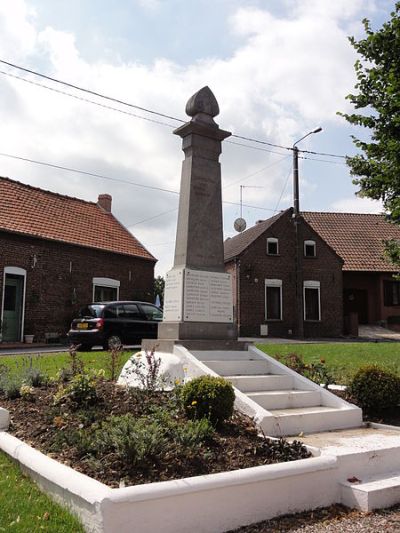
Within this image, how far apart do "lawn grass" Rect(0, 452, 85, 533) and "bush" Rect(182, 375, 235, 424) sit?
182 cm

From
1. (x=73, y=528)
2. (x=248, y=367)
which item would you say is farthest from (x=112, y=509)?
(x=248, y=367)

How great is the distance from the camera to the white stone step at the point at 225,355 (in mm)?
8016

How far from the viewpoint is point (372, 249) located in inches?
1268

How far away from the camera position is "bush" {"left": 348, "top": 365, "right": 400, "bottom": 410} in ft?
23.4

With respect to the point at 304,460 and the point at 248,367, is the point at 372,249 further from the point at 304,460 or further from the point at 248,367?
the point at 304,460

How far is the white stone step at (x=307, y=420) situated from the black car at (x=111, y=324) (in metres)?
9.09

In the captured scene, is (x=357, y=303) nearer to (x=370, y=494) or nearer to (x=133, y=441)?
(x=370, y=494)

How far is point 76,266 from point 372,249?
18611 mm

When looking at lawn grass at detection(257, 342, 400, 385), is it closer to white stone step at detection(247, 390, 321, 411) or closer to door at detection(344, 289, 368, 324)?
white stone step at detection(247, 390, 321, 411)

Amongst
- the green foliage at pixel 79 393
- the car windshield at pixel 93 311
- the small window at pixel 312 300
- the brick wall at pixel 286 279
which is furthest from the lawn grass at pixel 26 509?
the small window at pixel 312 300

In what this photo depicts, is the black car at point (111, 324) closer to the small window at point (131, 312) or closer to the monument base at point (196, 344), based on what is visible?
the small window at point (131, 312)

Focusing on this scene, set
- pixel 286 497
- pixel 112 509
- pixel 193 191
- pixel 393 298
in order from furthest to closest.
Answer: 1. pixel 393 298
2. pixel 193 191
3. pixel 286 497
4. pixel 112 509

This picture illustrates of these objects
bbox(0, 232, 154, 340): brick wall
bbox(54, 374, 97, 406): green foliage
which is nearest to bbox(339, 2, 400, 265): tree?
bbox(54, 374, 97, 406): green foliage

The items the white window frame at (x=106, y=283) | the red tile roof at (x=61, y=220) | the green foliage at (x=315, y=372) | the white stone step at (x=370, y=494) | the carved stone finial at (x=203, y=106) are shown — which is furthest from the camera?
the white window frame at (x=106, y=283)
